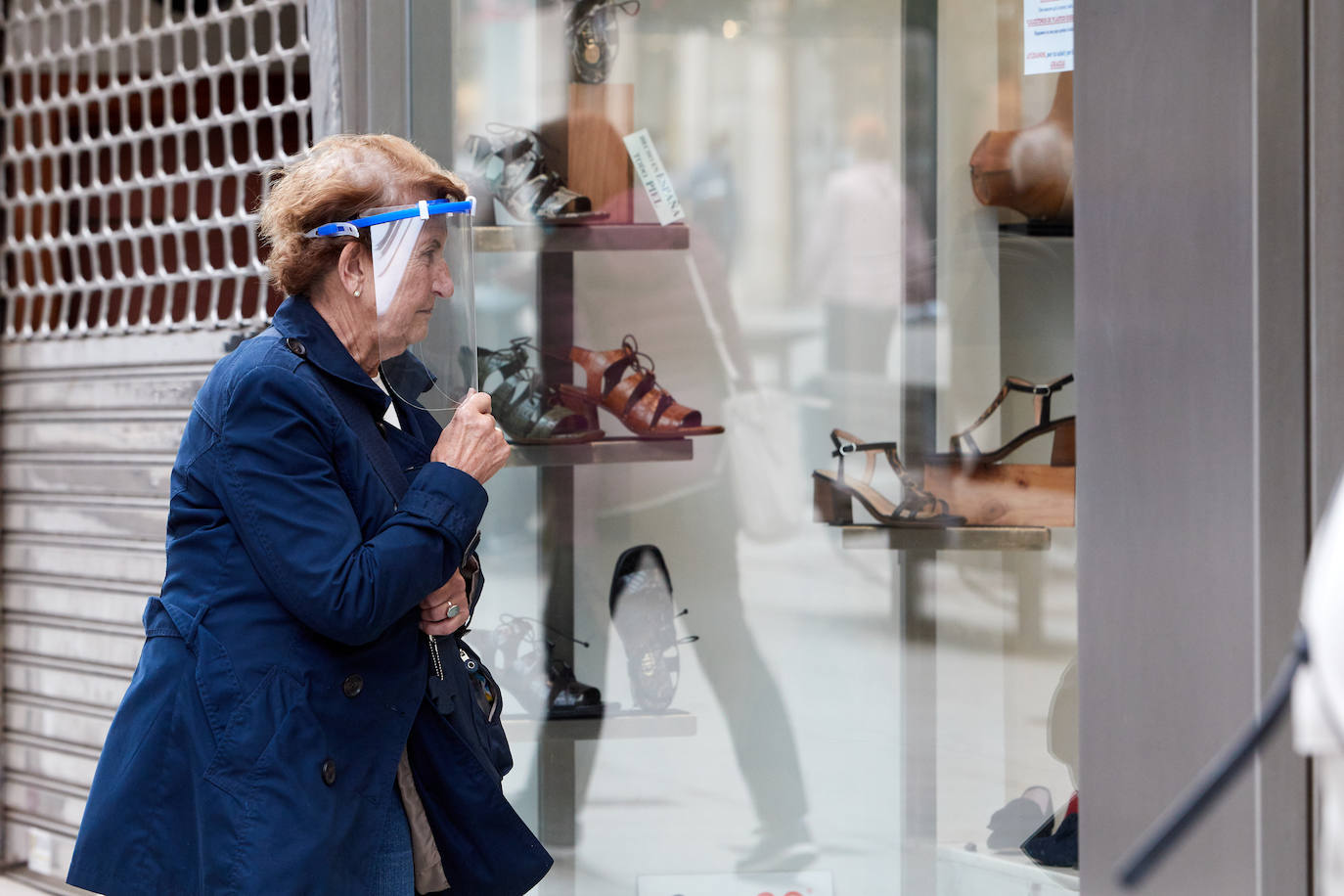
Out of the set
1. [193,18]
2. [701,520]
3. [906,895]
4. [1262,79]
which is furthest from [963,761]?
[193,18]

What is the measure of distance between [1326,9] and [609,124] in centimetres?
129

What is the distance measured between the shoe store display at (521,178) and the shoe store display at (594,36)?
186mm

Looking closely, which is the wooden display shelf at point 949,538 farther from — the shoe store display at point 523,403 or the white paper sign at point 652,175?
the white paper sign at point 652,175

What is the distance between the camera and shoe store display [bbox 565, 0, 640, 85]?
2469 millimetres

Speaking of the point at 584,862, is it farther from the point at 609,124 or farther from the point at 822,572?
the point at 609,124

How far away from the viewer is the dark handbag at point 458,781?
1521mm

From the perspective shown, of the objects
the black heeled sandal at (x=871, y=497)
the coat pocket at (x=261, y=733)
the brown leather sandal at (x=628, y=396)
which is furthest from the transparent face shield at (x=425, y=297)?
the black heeled sandal at (x=871, y=497)

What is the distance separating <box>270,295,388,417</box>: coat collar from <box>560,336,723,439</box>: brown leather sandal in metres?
0.94

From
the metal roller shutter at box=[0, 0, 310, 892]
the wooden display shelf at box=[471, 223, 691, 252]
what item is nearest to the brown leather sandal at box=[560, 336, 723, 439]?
the wooden display shelf at box=[471, 223, 691, 252]

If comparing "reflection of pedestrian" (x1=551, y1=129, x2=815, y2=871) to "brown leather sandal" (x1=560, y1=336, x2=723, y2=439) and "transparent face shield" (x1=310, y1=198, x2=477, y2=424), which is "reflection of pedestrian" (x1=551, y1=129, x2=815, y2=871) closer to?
"brown leather sandal" (x1=560, y1=336, x2=723, y2=439)

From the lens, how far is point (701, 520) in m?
2.67

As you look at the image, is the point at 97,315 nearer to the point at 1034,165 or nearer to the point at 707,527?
the point at 707,527

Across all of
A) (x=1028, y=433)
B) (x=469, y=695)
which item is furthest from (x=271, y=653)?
(x=1028, y=433)

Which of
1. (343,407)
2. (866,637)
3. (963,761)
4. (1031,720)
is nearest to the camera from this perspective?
(343,407)
